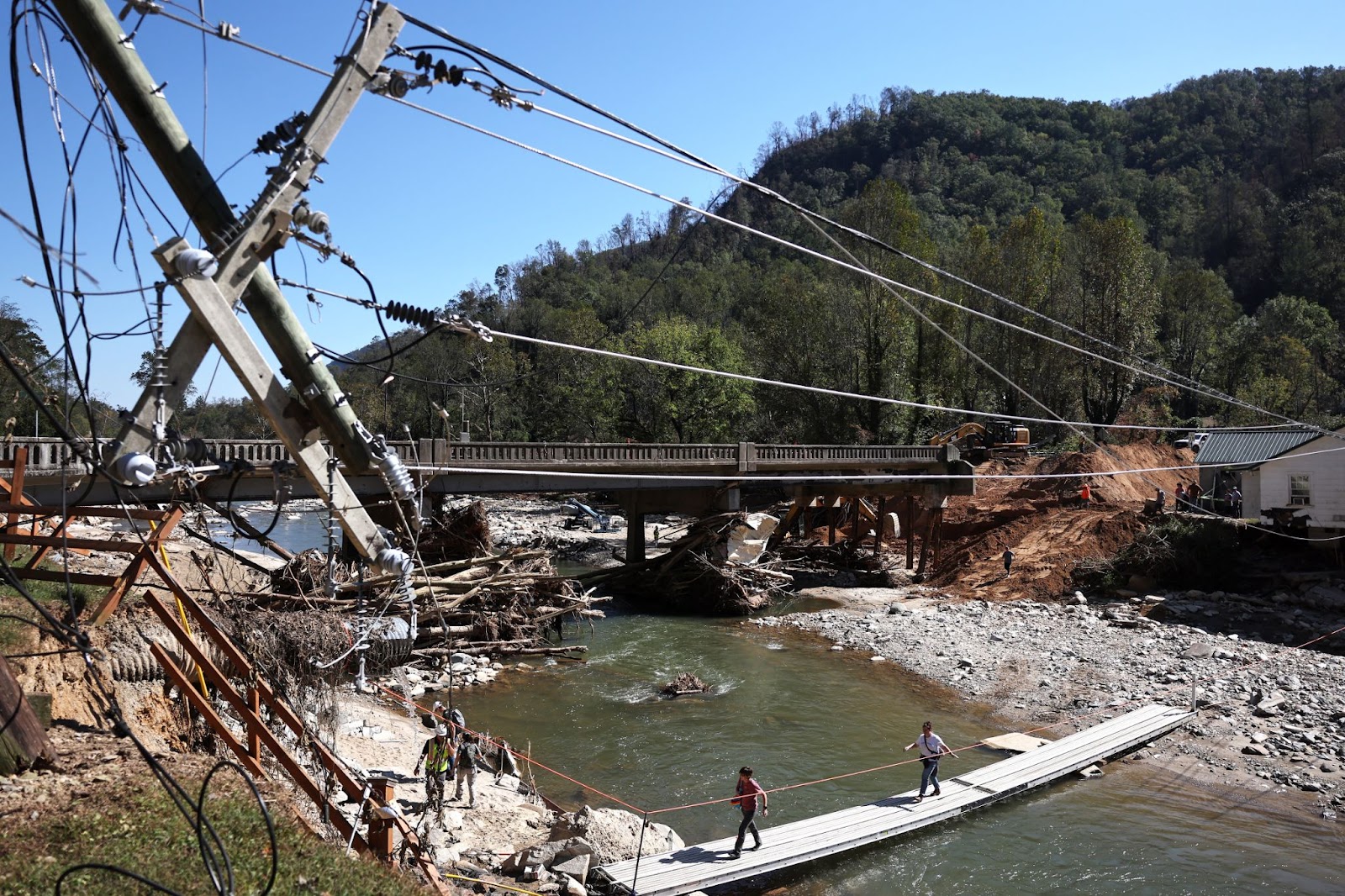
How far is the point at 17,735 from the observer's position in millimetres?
8461

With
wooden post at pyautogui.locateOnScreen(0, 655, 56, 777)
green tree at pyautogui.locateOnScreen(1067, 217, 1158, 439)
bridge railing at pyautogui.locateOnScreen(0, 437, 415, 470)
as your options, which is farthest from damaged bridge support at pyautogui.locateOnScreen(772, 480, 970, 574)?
wooden post at pyautogui.locateOnScreen(0, 655, 56, 777)

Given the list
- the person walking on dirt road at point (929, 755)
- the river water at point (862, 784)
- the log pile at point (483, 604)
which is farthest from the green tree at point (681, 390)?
the person walking on dirt road at point (929, 755)

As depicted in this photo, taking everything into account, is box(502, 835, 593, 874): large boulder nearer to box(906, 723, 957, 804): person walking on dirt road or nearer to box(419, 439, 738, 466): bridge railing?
box(906, 723, 957, 804): person walking on dirt road

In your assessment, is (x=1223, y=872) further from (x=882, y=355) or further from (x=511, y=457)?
(x=882, y=355)

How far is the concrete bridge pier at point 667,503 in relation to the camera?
34.2m

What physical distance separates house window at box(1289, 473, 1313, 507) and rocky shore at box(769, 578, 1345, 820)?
4.79 m

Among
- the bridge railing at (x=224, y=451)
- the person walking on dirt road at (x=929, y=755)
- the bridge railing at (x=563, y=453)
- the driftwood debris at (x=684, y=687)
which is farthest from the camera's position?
the bridge railing at (x=563, y=453)

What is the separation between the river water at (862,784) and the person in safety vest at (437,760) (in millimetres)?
2811

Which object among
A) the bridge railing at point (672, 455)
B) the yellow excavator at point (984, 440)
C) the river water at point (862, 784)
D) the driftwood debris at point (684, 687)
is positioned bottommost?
the river water at point (862, 784)

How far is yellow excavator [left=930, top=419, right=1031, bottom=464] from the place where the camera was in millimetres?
43750

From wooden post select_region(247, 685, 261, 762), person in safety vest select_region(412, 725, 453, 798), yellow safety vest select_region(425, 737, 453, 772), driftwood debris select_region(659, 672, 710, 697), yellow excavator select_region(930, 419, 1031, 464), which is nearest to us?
wooden post select_region(247, 685, 261, 762)

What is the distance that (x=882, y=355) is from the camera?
2212 inches

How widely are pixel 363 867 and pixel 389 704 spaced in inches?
484

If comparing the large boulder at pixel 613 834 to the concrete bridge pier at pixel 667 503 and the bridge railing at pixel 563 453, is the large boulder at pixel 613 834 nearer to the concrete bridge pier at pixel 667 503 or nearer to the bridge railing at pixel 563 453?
the bridge railing at pixel 563 453
